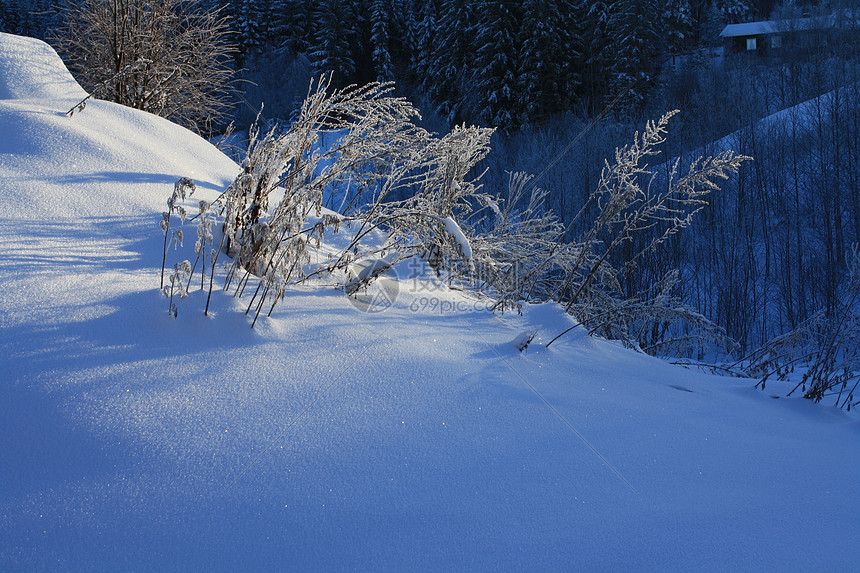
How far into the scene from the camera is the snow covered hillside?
48.9 inches

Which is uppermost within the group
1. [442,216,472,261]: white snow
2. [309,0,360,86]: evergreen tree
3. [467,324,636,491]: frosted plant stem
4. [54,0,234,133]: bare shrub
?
[309,0,360,86]: evergreen tree

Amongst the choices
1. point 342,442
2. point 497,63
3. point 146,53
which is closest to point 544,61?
point 497,63

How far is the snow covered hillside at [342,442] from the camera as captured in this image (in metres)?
1.24

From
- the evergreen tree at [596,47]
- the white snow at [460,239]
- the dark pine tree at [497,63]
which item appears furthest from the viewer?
the dark pine tree at [497,63]

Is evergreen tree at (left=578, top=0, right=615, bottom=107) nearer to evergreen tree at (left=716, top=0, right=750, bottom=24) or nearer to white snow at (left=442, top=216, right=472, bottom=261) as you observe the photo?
evergreen tree at (left=716, top=0, right=750, bottom=24)

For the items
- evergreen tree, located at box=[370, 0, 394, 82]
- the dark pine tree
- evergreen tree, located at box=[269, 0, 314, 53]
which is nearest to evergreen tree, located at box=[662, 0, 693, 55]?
the dark pine tree

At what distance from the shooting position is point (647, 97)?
79.3 feet

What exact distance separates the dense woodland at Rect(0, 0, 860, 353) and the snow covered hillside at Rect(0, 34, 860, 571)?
922 centimetres

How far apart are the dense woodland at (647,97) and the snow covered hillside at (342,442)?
30.3 feet

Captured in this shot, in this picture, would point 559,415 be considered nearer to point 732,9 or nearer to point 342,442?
point 342,442

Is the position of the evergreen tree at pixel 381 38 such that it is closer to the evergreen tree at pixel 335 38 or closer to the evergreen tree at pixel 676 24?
the evergreen tree at pixel 335 38

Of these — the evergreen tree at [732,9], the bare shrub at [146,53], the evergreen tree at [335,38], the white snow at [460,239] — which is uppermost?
the evergreen tree at [732,9]

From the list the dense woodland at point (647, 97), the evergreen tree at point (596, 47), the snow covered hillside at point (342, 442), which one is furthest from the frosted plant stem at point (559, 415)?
the evergreen tree at point (596, 47)

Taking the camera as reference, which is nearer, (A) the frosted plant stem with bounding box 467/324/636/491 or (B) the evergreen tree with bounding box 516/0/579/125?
(A) the frosted plant stem with bounding box 467/324/636/491
